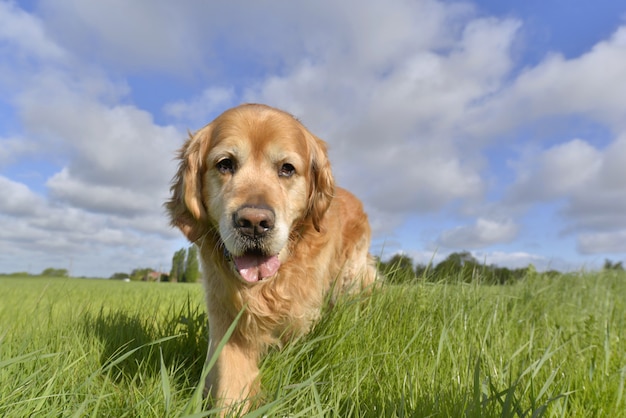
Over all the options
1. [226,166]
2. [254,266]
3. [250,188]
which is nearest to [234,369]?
[254,266]

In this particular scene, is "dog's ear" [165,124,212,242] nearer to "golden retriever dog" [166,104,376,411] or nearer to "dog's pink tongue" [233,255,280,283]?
"golden retriever dog" [166,104,376,411]

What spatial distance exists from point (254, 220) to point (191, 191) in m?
0.87

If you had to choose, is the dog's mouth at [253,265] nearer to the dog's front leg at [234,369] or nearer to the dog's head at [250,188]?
the dog's head at [250,188]

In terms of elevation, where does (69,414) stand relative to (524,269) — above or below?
below

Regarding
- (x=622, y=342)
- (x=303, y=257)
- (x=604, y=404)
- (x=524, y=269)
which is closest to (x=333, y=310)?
(x=303, y=257)

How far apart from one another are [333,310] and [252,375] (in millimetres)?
817

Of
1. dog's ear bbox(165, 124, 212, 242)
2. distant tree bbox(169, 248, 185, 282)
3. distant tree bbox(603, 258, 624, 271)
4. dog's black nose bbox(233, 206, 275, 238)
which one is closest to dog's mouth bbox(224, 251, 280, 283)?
dog's black nose bbox(233, 206, 275, 238)

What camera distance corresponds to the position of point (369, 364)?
9.50 feet

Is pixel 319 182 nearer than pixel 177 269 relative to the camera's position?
Yes

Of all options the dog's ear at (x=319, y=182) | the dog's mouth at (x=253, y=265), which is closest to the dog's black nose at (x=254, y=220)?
the dog's mouth at (x=253, y=265)

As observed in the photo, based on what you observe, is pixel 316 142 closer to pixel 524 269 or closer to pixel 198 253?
pixel 198 253

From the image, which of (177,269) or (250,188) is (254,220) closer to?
(250,188)

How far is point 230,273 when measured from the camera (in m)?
3.31

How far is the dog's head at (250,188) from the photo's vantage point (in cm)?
294
